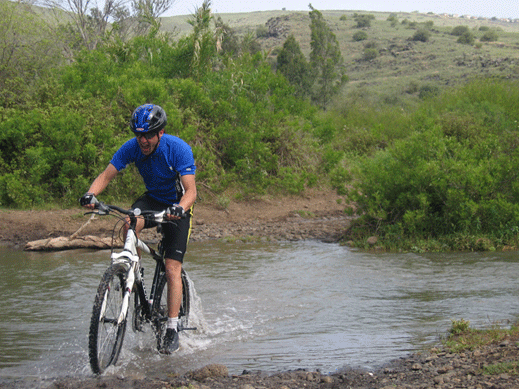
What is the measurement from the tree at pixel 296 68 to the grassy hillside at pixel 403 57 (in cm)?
320

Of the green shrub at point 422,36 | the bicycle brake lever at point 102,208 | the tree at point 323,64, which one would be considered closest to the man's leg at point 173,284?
the bicycle brake lever at point 102,208

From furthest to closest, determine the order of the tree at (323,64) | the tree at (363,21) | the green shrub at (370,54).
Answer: the tree at (363,21)
the green shrub at (370,54)
the tree at (323,64)

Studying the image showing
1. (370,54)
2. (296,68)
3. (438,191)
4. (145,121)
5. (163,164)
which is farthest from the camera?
(370,54)

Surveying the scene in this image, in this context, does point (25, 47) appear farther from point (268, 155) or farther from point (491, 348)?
point (491, 348)

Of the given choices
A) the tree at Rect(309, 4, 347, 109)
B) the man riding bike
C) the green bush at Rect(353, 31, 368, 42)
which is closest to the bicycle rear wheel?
the man riding bike

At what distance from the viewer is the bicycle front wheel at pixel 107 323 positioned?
167 inches

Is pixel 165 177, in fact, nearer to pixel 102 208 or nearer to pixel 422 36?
pixel 102 208

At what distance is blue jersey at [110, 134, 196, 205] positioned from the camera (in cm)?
495

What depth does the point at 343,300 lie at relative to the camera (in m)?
7.44

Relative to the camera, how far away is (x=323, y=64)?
3434 centimetres

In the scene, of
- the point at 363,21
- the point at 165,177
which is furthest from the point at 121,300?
the point at 363,21

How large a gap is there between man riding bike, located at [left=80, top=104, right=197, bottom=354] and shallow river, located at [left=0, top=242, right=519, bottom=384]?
71 centimetres

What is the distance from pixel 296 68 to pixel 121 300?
101 ft

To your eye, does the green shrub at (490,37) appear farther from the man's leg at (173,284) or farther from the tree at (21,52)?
the man's leg at (173,284)
